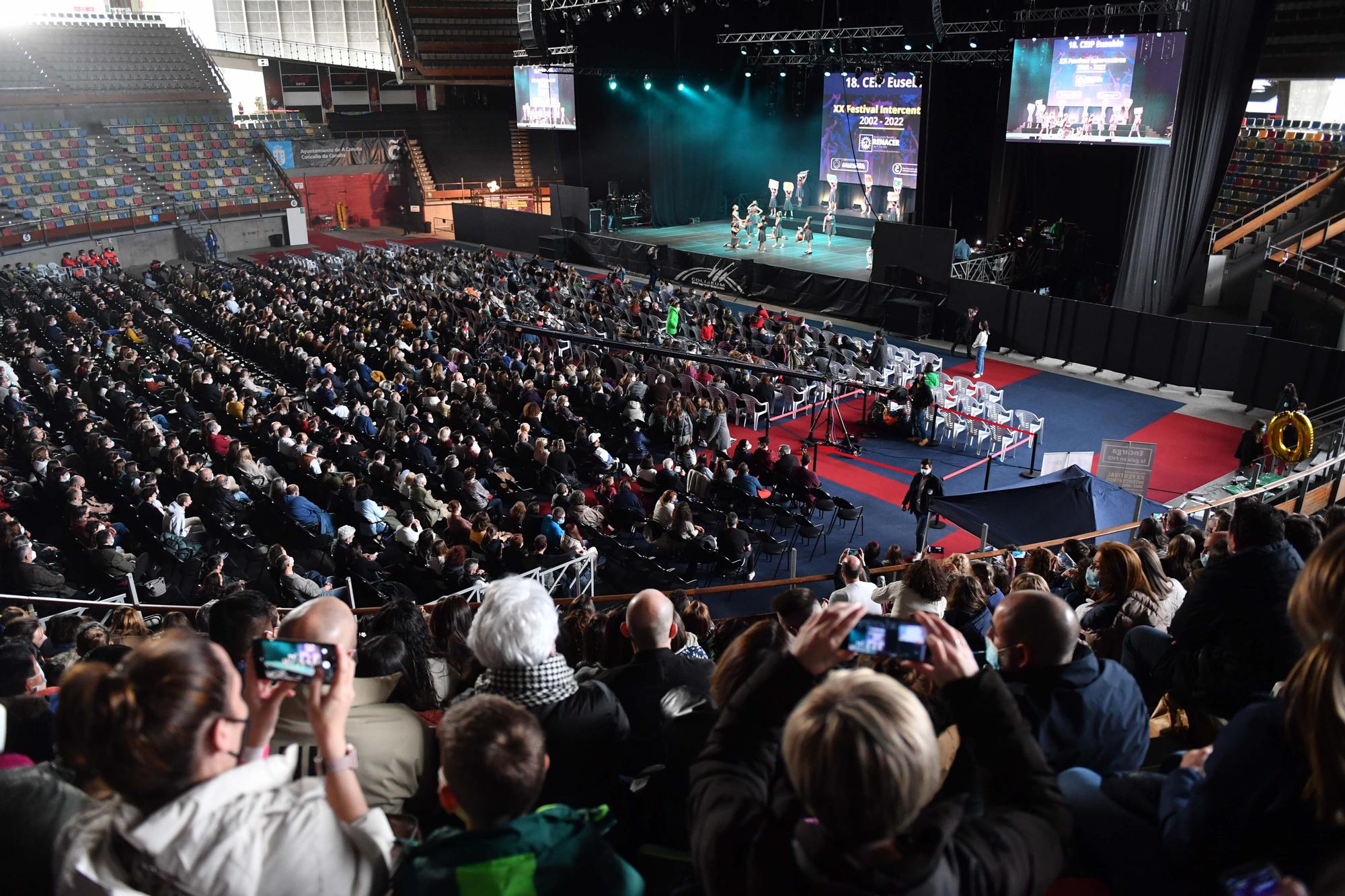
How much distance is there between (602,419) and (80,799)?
1235cm

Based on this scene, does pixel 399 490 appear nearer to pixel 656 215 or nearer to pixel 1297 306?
pixel 1297 306

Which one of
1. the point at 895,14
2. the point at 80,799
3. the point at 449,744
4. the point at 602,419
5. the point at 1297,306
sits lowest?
the point at 602,419

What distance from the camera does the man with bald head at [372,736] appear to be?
2.60 m

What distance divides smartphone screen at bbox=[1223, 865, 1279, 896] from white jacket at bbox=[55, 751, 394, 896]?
5.75ft

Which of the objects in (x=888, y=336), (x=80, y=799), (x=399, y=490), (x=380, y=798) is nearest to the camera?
(x=80, y=799)

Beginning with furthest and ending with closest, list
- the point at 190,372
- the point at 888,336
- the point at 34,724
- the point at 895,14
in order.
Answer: the point at 895,14 → the point at 888,336 → the point at 190,372 → the point at 34,724

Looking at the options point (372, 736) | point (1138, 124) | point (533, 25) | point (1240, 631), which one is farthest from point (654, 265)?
point (372, 736)

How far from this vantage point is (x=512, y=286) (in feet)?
73.0

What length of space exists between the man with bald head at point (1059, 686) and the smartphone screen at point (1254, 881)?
0.75m

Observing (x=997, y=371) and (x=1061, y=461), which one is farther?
(x=997, y=371)

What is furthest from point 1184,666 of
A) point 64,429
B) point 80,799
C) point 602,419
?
point 64,429

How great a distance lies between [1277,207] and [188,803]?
82.3ft

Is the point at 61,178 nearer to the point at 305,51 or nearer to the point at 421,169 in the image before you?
the point at 305,51

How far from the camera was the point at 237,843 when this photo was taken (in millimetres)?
1842
